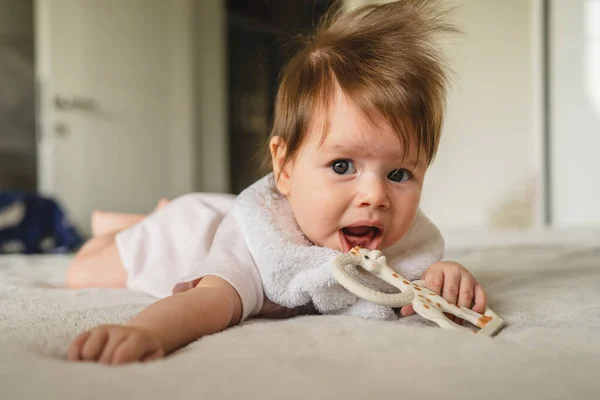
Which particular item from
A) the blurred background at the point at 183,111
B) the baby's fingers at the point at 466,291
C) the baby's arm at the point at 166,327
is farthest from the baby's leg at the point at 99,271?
the blurred background at the point at 183,111

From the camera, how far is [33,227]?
2.15m

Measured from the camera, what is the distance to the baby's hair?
704 mm

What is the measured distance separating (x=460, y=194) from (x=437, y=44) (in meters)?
2.82

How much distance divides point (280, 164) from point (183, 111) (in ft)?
10.0

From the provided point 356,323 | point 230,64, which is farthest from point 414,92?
point 230,64

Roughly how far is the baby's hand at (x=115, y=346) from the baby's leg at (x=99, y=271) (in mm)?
564


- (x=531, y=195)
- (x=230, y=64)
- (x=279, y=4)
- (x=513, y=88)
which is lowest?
(x=531, y=195)

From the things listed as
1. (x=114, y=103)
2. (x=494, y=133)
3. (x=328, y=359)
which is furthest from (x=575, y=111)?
(x=328, y=359)

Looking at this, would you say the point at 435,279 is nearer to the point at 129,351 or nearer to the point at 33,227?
the point at 129,351

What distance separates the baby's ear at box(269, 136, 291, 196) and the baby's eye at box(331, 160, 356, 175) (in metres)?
0.10

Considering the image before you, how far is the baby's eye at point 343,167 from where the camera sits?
0.71 m

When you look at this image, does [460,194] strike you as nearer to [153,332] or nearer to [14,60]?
[14,60]

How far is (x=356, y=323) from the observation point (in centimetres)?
60

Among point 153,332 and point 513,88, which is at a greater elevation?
point 513,88
